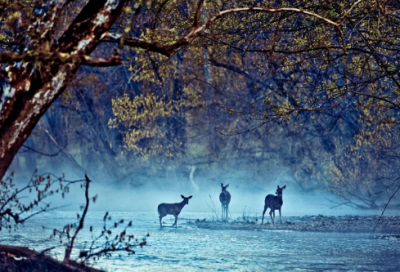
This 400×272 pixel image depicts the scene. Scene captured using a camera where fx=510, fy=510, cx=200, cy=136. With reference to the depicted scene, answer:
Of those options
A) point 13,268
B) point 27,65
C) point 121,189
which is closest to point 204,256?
point 13,268

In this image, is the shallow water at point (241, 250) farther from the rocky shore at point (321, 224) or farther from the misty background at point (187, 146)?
the misty background at point (187, 146)

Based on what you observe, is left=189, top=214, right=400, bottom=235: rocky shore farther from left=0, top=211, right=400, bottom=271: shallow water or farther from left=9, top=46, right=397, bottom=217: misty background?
left=9, top=46, right=397, bottom=217: misty background

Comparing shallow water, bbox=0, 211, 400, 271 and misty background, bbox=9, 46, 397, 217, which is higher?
misty background, bbox=9, 46, 397, 217

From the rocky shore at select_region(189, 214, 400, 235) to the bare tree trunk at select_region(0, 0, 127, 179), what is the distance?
410 inches

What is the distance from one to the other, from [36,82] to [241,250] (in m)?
6.82

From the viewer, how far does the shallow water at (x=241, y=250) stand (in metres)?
9.26

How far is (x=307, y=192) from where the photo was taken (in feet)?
82.4

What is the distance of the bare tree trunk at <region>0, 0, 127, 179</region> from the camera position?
557cm

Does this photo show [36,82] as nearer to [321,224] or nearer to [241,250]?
[241,250]

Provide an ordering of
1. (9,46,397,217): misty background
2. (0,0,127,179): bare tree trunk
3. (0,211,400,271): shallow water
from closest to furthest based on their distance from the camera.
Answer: (0,0,127,179): bare tree trunk
(0,211,400,271): shallow water
(9,46,397,217): misty background

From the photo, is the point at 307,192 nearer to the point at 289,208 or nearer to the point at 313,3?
the point at 289,208

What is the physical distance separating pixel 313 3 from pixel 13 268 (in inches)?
259

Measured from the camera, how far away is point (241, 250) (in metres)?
11.1

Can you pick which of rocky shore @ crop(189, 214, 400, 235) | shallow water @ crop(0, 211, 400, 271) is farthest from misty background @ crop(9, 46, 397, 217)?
shallow water @ crop(0, 211, 400, 271)
